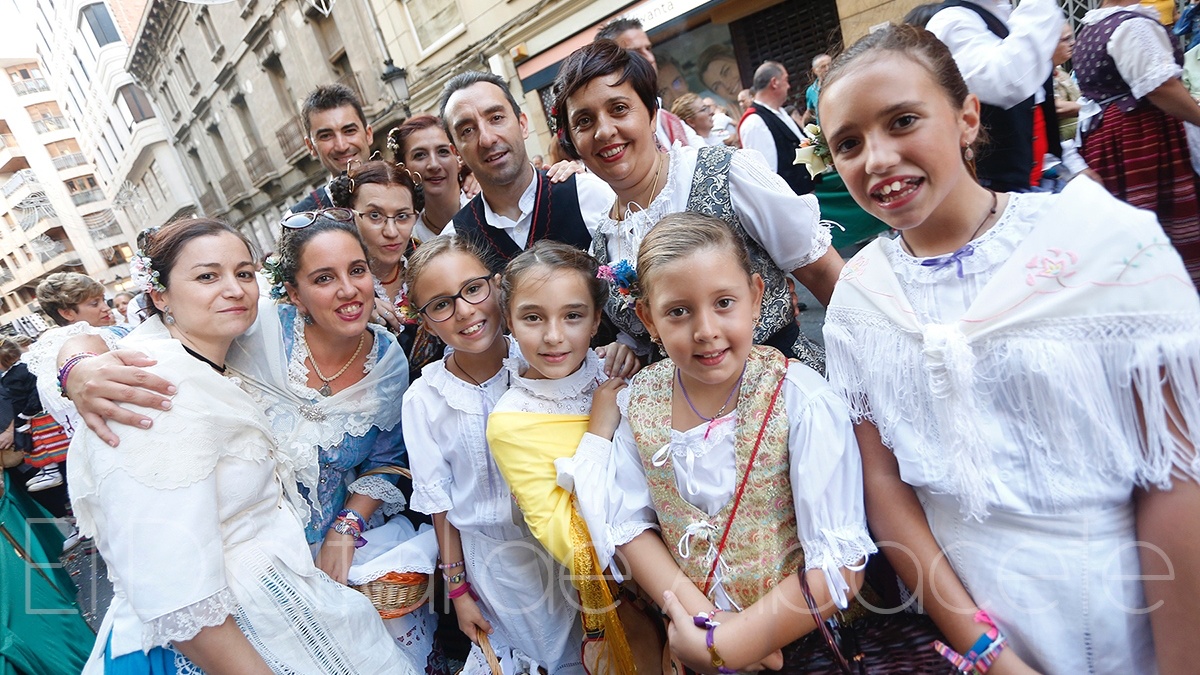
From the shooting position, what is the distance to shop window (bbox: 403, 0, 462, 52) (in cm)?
1120

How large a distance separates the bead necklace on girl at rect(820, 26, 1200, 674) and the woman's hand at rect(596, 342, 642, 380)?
0.70 m

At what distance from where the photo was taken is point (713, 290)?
56.1 inches

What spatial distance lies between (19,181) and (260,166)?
6185 millimetres

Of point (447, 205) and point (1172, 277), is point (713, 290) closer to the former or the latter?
point (1172, 277)

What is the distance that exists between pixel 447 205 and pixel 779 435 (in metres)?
2.65

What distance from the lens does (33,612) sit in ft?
9.59

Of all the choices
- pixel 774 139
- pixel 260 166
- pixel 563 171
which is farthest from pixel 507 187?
pixel 260 166

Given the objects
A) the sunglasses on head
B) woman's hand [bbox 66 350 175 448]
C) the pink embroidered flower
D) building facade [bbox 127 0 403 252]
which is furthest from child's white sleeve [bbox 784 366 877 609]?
building facade [bbox 127 0 403 252]

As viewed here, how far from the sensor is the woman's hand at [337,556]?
2.04 m

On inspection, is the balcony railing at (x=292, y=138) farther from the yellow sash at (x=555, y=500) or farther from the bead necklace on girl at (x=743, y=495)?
the bead necklace on girl at (x=743, y=495)

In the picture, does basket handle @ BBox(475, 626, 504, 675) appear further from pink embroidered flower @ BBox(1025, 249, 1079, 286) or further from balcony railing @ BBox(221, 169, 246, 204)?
balcony railing @ BBox(221, 169, 246, 204)

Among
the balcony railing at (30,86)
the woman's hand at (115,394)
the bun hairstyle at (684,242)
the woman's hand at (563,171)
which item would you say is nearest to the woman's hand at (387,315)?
the woman's hand at (563,171)

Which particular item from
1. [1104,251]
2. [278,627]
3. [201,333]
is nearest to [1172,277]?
[1104,251]

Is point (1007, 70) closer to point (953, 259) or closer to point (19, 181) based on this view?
point (953, 259)
